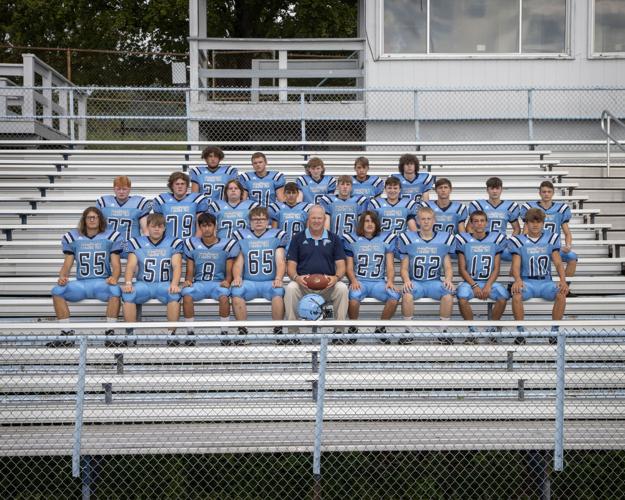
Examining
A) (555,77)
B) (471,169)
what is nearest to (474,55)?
(555,77)

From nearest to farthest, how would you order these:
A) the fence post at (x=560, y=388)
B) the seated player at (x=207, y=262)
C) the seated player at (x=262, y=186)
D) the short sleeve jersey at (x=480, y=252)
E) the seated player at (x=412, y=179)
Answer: the fence post at (x=560, y=388), the seated player at (x=207, y=262), the short sleeve jersey at (x=480, y=252), the seated player at (x=262, y=186), the seated player at (x=412, y=179)

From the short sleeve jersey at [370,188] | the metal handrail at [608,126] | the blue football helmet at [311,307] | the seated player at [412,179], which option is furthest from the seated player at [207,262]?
the metal handrail at [608,126]

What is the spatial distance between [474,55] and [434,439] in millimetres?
7812

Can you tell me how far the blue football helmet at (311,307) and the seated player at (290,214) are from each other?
132cm

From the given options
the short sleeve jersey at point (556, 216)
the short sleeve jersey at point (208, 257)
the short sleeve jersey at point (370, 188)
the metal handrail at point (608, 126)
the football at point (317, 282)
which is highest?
the metal handrail at point (608, 126)

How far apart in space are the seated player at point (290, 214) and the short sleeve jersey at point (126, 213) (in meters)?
1.21

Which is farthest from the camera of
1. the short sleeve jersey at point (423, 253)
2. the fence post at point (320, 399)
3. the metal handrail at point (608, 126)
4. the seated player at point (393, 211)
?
the metal handrail at point (608, 126)

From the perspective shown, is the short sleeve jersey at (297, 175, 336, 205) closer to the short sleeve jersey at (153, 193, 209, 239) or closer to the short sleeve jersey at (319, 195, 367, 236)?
the short sleeve jersey at (319, 195, 367, 236)

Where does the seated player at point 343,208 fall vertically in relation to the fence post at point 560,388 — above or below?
above

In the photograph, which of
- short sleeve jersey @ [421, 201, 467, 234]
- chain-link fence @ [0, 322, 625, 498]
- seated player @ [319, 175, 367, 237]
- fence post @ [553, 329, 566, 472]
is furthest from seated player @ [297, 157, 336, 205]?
fence post @ [553, 329, 566, 472]

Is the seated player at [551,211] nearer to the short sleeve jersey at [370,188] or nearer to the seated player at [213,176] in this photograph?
the short sleeve jersey at [370,188]

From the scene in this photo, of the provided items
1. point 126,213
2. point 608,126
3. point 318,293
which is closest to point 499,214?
point 318,293

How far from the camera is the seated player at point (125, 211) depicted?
792 centimetres

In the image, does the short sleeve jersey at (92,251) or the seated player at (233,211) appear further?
the seated player at (233,211)
